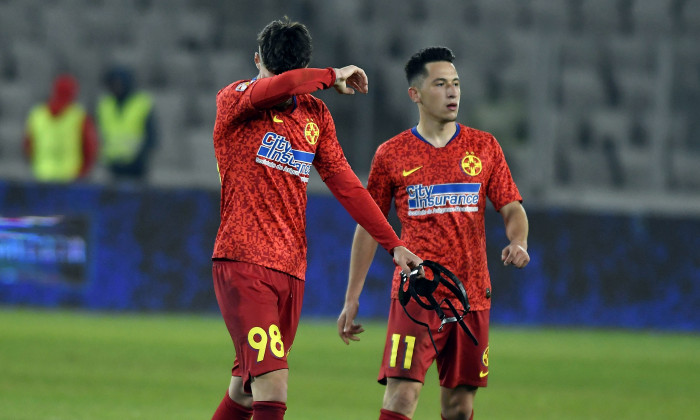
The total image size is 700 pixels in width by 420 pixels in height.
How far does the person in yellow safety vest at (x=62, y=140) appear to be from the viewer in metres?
14.4

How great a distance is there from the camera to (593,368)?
34.2 feet

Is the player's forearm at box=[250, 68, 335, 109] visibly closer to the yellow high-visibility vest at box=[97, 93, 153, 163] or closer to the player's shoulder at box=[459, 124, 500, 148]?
the player's shoulder at box=[459, 124, 500, 148]

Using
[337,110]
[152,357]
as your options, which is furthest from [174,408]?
[337,110]

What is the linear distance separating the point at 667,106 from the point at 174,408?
26.6 feet

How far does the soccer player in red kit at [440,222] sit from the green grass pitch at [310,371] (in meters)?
1.92

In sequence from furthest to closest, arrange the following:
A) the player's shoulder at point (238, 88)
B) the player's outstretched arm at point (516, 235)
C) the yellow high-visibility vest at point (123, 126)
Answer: the yellow high-visibility vest at point (123, 126) < the player's outstretched arm at point (516, 235) < the player's shoulder at point (238, 88)

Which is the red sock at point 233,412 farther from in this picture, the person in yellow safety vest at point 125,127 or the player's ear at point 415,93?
the person in yellow safety vest at point 125,127

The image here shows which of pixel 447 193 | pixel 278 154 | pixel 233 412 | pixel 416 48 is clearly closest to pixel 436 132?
pixel 447 193

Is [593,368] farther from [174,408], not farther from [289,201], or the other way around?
[289,201]

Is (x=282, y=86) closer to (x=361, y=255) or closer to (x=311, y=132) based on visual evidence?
(x=311, y=132)

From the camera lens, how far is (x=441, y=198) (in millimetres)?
5754

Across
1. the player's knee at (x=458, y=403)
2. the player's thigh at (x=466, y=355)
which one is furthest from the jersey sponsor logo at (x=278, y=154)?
the player's knee at (x=458, y=403)

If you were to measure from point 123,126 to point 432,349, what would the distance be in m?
9.46

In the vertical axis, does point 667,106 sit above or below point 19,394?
above
